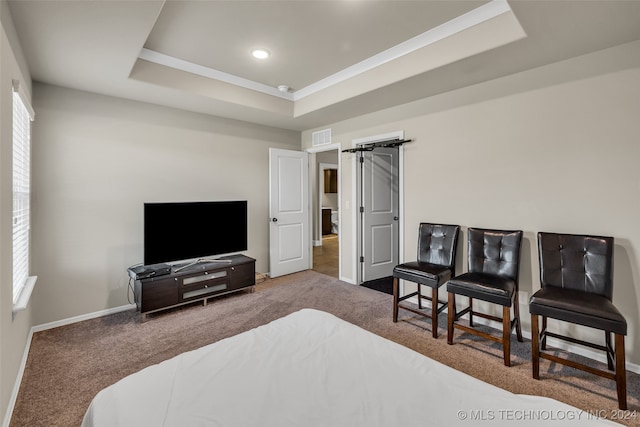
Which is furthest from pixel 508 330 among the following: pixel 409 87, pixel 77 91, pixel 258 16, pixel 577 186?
pixel 77 91

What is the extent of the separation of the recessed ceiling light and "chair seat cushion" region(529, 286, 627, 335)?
3.02 meters

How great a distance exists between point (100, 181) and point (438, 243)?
3665mm

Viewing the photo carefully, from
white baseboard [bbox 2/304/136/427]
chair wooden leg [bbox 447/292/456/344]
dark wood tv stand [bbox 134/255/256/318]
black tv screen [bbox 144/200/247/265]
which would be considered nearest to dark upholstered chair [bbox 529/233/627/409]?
chair wooden leg [bbox 447/292/456/344]

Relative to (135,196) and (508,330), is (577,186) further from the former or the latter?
(135,196)

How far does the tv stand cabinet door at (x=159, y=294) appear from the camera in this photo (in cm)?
314

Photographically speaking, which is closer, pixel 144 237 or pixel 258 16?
pixel 258 16

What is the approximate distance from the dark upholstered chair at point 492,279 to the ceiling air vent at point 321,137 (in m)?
2.56

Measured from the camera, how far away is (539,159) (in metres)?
2.69

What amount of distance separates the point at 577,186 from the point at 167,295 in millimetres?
3974

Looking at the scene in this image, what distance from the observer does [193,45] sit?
2.76m

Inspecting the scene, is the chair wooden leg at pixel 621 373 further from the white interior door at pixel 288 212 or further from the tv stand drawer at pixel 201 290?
the white interior door at pixel 288 212

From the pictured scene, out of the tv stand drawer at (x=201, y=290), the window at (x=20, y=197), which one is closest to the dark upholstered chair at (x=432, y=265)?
the tv stand drawer at (x=201, y=290)

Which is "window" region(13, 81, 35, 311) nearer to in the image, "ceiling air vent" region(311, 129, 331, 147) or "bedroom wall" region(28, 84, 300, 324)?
"bedroom wall" region(28, 84, 300, 324)

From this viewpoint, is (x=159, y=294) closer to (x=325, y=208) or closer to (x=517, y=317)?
(x=517, y=317)
